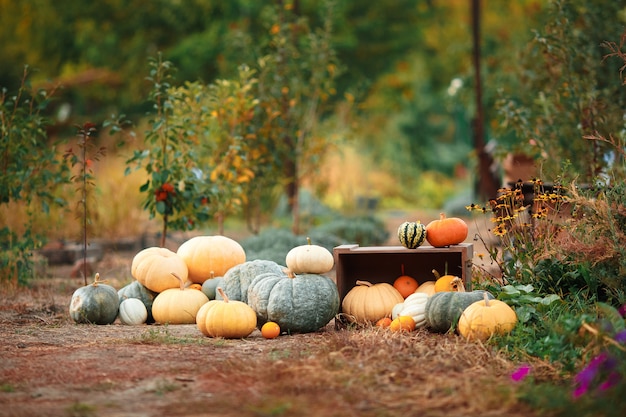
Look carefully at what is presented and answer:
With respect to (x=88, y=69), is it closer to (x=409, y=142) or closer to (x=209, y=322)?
(x=409, y=142)

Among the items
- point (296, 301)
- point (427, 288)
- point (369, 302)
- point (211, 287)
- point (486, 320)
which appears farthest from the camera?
point (211, 287)

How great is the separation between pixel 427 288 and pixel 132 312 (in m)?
2.07

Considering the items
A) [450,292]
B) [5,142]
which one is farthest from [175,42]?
[450,292]

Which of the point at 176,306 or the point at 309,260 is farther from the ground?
the point at 309,260

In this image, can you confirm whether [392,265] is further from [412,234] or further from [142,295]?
[142,295]

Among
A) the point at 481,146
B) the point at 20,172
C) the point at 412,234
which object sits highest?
the point at 481,146

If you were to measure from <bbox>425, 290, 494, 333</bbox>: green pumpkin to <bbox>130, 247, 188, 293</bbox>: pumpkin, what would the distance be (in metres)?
1.98

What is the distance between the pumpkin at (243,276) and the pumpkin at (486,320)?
157 cm

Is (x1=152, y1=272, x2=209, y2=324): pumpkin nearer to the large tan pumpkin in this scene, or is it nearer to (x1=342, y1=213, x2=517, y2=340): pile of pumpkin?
the large tan pumpkin

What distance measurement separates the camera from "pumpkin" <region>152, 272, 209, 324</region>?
643 centimetres

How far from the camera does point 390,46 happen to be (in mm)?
21359

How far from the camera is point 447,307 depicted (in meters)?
5.53

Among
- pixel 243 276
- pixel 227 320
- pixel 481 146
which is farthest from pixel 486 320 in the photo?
pixel 481 146

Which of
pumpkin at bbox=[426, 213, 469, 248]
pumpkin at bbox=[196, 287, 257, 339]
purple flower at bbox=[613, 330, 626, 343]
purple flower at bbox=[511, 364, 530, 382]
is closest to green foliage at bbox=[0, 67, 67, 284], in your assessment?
pumpkin at bbox=[196, 287, 257, 339]
